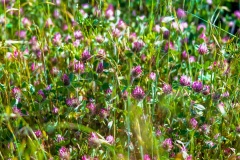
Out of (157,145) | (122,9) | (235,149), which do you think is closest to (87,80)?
(157,145)

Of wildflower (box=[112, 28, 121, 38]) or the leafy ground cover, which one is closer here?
the leafy ground cover

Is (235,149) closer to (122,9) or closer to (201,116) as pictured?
(201,116)

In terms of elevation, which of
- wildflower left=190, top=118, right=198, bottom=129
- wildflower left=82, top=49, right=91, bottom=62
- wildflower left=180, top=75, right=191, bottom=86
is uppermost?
wildflower left=82, top=49, right=91, bottom=62

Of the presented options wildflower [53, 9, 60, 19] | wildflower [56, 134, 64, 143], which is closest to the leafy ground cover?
wildflower [56, 134, 64, 143]

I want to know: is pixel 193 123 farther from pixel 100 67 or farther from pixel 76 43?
pixel 76 43

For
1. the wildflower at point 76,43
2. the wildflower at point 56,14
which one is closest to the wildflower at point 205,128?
the wildflower at point 76,43

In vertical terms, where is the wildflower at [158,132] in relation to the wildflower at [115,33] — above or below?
below

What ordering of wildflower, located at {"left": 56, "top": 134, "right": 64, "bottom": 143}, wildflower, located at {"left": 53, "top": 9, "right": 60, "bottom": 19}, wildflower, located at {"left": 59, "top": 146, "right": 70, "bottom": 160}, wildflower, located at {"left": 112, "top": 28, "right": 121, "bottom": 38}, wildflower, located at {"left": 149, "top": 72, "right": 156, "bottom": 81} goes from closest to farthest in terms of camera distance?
wildflower, located at {"left": 59, "top": 146, "right": 70, "bottom": 160} < wildflower, located at {"left": 56, "top": 134, "right": 64, "bottom": 143} < wildflower, located at {"left": 149, "top": 72, "right": 156, "bottom": 81} < wildflower, located at {"left": 112, "top": 28, "right": 121, "bottom": 38} < wildflower, located at {"left": 53, "top": 9, "right": 60, "bottom": 19}

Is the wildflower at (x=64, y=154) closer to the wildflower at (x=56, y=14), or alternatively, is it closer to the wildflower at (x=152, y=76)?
the wildflower at (x=152, y=76)

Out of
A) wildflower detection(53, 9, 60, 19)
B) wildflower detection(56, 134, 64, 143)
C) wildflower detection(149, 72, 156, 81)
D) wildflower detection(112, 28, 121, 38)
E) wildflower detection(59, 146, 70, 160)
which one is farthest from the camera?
wildflower detection(53, 9, 60, 19)

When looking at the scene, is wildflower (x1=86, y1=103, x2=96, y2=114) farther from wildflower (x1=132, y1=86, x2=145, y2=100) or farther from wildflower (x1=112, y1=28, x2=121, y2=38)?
wildflower (x1=112, y1=28, x2=121, y2=38)

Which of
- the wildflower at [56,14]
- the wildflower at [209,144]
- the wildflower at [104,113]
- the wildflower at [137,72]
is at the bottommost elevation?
the wildflower at [209,144]
